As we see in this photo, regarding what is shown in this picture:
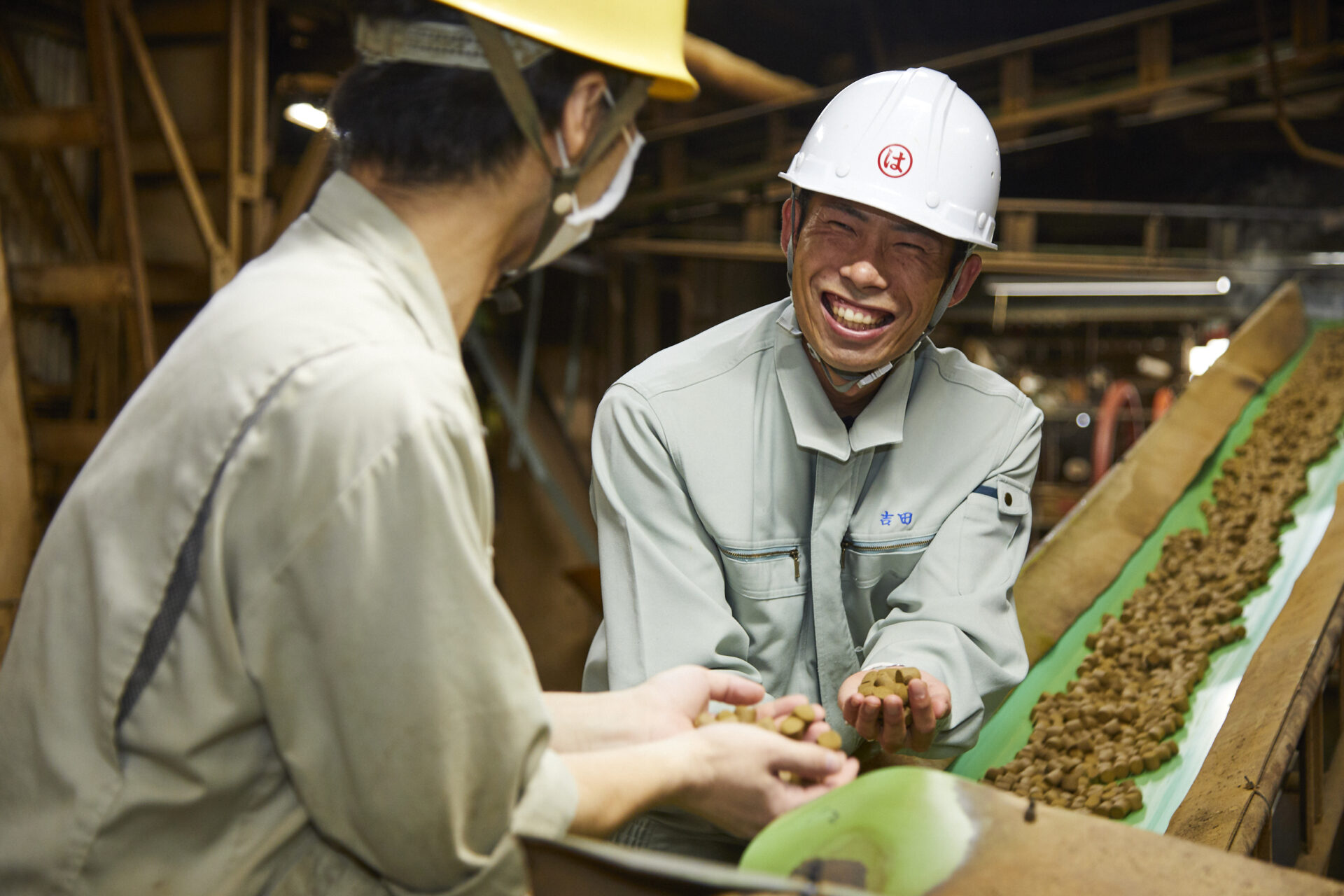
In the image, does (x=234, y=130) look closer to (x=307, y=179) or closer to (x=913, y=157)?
(x=307, y=179)

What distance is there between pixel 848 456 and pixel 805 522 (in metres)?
0.17

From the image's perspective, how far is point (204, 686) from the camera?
3.14 ft

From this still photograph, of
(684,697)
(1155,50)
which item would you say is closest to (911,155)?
(684,697)

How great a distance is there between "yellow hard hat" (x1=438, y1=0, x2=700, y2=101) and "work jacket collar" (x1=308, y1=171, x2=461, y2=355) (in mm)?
243

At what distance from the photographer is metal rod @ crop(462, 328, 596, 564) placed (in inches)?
249

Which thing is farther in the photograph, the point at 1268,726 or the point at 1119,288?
the point at 1119,288

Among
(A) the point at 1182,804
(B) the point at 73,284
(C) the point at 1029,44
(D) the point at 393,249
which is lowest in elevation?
(A) the point at 1182,804

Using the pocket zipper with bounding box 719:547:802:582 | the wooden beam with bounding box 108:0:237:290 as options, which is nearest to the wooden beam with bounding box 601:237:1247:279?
the wooden beam with bounding box 108:0:237:290

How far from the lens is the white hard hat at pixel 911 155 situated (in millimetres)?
2115

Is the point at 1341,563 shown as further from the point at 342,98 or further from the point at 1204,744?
the point at 342,98

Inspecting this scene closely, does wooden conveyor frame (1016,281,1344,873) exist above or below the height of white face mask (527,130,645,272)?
below

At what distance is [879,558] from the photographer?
2.15 metres

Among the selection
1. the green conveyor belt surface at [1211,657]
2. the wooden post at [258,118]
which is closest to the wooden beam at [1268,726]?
the green conveyor belt surface at [1211,657]

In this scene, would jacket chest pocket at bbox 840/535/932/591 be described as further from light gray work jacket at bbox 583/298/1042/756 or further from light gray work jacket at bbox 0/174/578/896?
light gray work jacket at bbox 0/174/578/896
